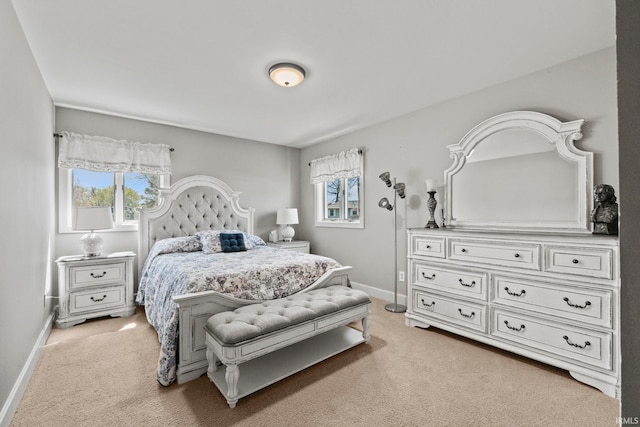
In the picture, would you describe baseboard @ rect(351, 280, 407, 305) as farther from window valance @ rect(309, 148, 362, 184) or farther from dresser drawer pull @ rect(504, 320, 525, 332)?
window valance @ rect(309, 148, 362, 184)

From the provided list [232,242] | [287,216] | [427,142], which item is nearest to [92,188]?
[232,242]

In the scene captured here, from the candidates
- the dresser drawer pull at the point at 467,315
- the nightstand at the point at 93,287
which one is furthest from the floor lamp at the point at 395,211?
the nightstand at the point at 93,287

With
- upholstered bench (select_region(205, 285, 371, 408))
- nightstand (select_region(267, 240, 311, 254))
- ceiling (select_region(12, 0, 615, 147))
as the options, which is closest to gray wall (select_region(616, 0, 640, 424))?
ceiling (select_region(12, 0, 615, 147))

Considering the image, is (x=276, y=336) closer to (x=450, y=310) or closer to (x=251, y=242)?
(x=450, y=310)

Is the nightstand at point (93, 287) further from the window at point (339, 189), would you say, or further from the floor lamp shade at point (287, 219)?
the window at point (339, 189)

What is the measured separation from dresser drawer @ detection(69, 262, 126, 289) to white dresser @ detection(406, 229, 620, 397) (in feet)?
10.8

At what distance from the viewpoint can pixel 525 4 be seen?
1776mm

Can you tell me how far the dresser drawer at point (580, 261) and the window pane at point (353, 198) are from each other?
2532mm

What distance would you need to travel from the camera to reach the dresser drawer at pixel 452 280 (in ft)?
8.33

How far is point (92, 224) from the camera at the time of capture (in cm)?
305

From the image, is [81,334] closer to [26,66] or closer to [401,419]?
[26,66]

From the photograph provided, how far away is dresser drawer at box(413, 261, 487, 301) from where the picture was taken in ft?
8.33

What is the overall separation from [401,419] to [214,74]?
300cm

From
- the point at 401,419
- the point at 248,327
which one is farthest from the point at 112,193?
the point at 401,419
